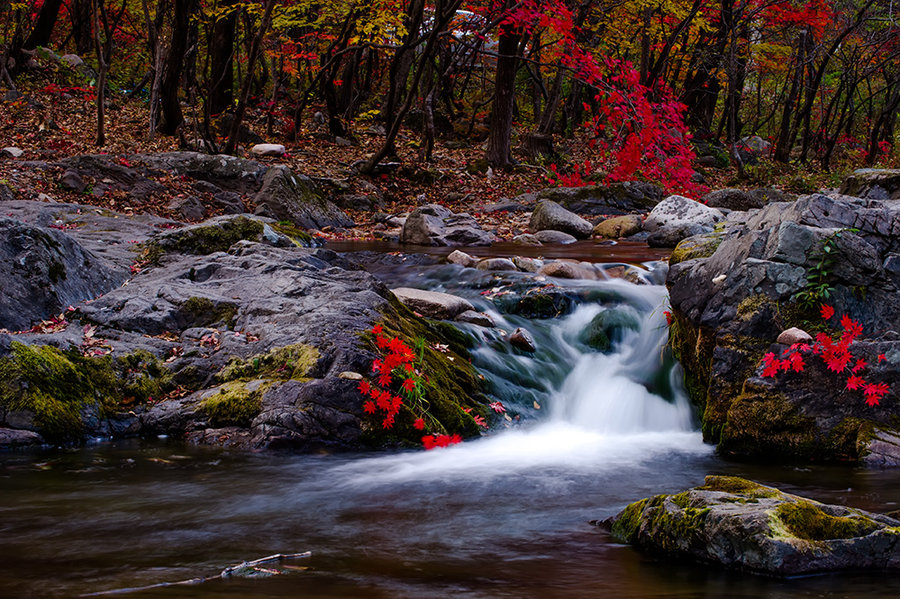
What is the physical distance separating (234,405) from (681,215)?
1023 centimetres

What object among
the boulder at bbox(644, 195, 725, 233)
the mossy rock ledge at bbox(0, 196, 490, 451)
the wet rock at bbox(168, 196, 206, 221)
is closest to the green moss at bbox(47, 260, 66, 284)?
the mossy rock ledge at bbox(0, 196, 490, 451)

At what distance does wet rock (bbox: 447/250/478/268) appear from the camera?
32.7 ft

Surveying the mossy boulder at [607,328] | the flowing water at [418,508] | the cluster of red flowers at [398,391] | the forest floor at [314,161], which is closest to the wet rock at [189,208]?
the forest floor at [314,161]

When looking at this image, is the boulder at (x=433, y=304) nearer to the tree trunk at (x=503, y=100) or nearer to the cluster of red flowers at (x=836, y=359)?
the cluster of red flowers at (x=836, y=359)

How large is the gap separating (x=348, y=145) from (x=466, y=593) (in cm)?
1784

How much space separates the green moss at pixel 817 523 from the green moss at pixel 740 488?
24 centimetres

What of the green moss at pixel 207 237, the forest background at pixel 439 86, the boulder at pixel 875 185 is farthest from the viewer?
the forest background at pixel 439 86

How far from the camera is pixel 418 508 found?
3.97 meters

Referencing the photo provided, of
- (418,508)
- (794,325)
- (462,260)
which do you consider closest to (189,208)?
(462,260)

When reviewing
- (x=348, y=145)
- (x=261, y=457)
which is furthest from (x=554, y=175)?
(x=261, y=457)

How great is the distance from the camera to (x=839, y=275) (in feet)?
18.0

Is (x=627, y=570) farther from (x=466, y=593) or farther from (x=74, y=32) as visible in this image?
(x=74, y=32)

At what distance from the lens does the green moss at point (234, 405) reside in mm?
5078

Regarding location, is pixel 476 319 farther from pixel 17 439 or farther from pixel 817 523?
pixel 817 523
